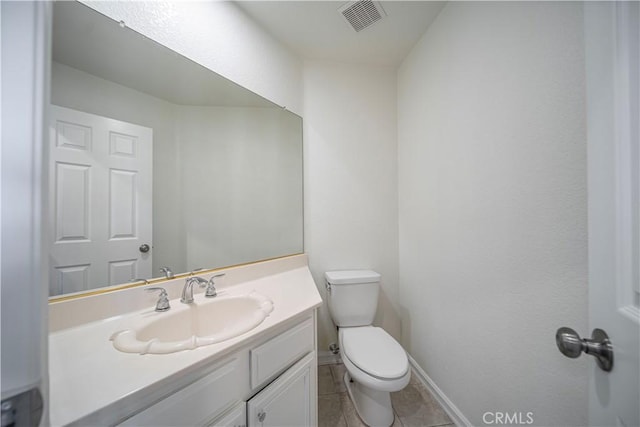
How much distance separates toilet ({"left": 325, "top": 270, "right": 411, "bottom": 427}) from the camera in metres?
1.05

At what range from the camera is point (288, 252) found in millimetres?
1587

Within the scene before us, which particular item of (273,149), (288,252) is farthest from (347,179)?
(288,252)

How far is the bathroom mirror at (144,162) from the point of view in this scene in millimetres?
789

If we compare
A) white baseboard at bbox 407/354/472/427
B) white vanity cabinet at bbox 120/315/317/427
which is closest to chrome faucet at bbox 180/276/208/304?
white vanity cabinet at bbox 120/315/317/427

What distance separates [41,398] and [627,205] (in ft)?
3.14

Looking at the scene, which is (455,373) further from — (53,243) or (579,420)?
(53,243)

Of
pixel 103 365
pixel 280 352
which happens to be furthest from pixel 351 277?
pixel 103 365

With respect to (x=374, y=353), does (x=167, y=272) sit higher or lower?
higher

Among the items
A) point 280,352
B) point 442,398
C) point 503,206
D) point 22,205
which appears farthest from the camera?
point 442,398

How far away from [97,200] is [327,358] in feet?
5.66

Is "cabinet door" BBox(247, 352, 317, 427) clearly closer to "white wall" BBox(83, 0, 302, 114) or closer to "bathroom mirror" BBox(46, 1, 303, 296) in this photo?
"bathroom mirror" BBox(46, 1, 303, 296)

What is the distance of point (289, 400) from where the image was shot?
2.85 ft

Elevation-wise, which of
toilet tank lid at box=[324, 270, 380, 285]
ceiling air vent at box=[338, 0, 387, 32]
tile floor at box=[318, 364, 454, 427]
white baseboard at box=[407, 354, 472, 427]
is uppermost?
ceiling air vent at box=[338, 0, 387, 32]

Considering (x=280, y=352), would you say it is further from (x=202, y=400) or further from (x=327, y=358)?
(x=327, y=358)
